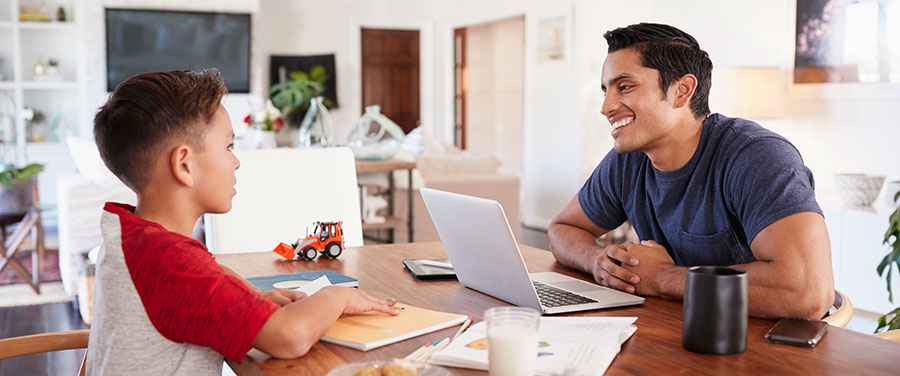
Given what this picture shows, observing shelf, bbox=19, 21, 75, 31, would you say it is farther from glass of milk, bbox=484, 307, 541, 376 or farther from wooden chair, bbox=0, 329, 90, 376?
glass of milk, bbox=484, 307, 541, 376

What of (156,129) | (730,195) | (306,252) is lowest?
(306,252)

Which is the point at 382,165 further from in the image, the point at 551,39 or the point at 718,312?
the point at 718,312

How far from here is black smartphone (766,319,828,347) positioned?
3.58 ft

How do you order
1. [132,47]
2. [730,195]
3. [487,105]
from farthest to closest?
[487,105], [132,47], [730,195]

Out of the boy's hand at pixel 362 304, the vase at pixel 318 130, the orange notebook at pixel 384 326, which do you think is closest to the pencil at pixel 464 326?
the orange notebook at pixel 384 326

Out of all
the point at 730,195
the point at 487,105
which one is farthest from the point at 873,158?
the point at 487,105

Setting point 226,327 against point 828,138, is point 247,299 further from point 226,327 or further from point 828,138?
point 828,138

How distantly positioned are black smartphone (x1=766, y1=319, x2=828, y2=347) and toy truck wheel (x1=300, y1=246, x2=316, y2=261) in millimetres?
984

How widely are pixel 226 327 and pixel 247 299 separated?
43 millimetres

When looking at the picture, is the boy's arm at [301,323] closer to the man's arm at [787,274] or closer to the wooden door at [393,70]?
the man's arm at [787,274]

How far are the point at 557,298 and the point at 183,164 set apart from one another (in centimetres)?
65

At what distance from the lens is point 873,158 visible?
4.30 meters

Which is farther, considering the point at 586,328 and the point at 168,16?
the point at 168,16

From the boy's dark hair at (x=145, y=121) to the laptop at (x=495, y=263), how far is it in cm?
44
